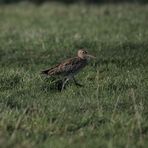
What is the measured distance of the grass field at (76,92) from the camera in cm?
719

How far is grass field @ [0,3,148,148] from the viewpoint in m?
7.19

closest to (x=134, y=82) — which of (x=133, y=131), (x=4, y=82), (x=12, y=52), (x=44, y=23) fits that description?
(x=4, y=82)

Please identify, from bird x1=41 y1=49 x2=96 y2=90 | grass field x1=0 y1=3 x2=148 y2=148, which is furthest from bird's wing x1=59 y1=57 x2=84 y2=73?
grass field x1=0 y1=3 x2=148 y2=148

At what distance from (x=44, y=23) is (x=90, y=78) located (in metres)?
10.1

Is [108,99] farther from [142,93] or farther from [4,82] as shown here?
[4,82]

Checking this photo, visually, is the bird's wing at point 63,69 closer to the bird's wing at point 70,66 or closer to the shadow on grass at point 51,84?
the bird's wing at point 70,66

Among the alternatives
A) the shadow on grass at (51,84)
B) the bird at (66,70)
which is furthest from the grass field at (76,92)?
the bird at (66,70)

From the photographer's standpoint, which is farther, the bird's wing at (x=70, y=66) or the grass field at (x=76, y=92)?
the bird's wing at (x=70, y=66)

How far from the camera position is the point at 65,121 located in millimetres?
7688

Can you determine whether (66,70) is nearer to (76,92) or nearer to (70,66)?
(70,66)

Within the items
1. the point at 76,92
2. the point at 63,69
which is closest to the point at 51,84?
the point at 63,69

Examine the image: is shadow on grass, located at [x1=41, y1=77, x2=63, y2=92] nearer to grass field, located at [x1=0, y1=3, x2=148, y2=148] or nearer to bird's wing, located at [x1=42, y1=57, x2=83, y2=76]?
grass field, located at [x1=0, y1=3, x2=148, y2=148]

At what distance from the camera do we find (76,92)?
30.6 feet

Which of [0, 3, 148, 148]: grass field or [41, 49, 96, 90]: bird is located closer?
[0, 3, 148, 148]: grass field
